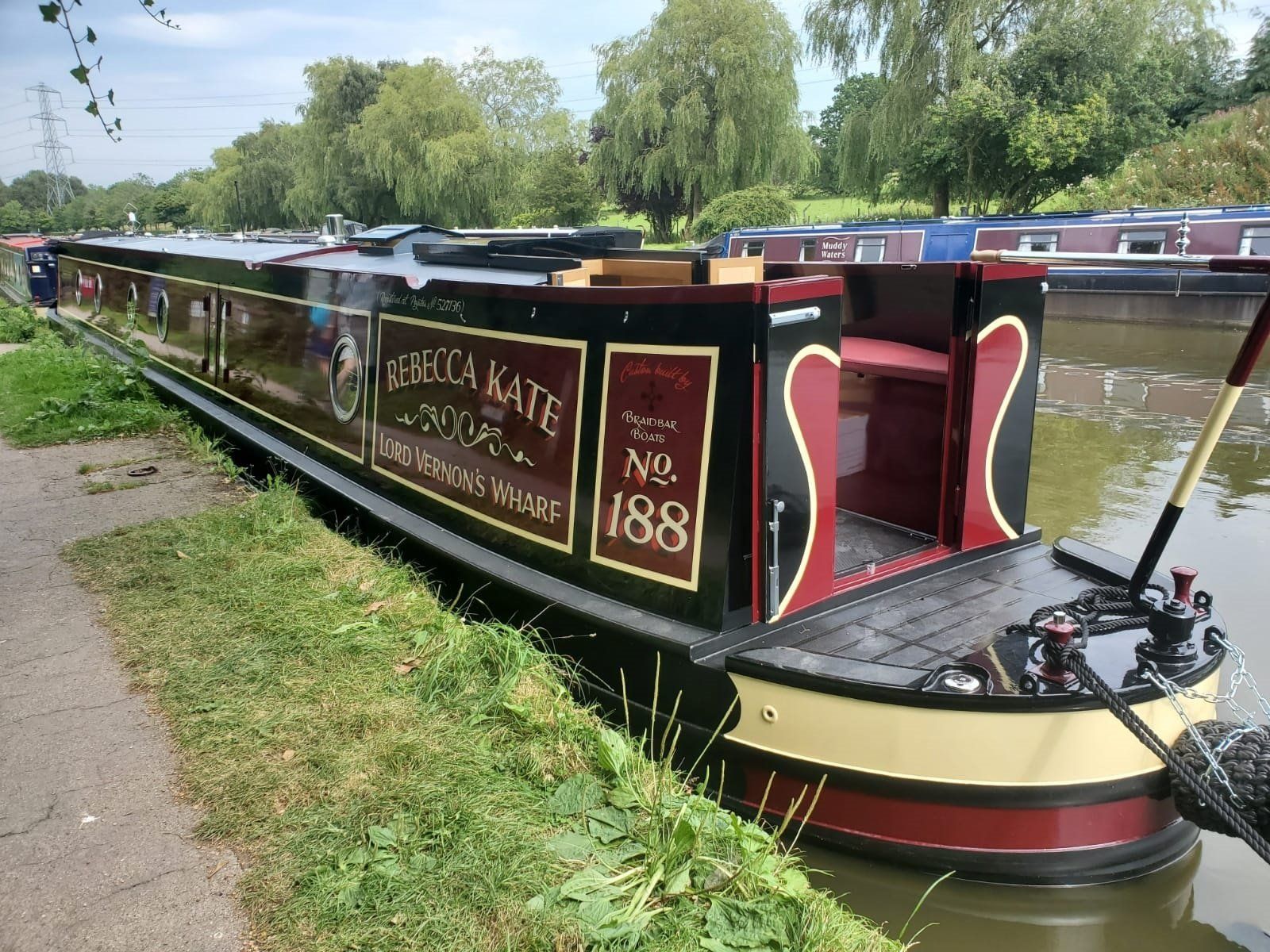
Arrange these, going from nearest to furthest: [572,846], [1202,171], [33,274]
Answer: [572,846] → [33,274] → [1202,171]

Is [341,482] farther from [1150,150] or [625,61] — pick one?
[625,61]

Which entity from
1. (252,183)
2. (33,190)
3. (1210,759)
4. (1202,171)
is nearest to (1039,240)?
(1202,171)

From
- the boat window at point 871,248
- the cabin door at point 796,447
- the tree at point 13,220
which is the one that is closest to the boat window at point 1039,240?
the boat window at point 871,248

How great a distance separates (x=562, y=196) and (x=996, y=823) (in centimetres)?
3188

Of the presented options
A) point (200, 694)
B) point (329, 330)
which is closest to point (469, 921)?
point (200, 694)

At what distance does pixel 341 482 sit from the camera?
5.50 m

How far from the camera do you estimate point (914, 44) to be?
22.3 metres

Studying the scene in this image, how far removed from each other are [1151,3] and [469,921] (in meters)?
25.5

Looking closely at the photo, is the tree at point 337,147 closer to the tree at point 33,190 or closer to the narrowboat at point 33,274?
the narrowboat at point 33,274

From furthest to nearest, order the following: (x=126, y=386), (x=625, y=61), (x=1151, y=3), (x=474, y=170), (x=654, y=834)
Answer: (x=474, y=170), (x=625, y=61), (x=1151, y=3), (x=126, y=386), (x=654, y=834)

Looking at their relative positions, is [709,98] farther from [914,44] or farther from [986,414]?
Answer: [986,414]

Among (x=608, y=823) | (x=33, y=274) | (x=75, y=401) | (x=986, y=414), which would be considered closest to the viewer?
(x=608, y=823)

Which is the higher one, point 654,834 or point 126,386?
point 126,386

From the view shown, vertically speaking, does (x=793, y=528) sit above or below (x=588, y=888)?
above
